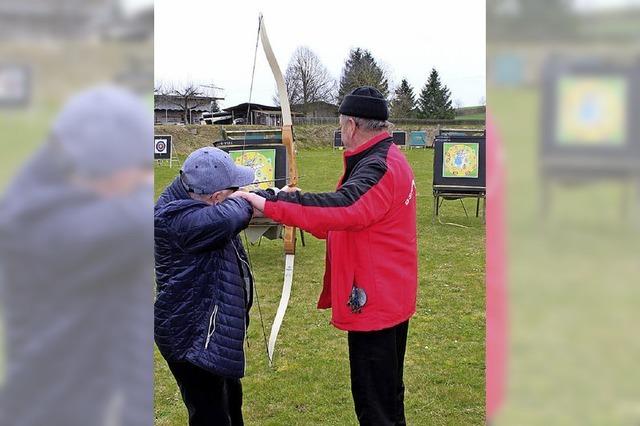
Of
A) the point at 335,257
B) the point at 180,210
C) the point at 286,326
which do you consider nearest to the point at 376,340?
the point at 335,257

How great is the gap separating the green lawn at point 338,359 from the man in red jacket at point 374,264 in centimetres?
94

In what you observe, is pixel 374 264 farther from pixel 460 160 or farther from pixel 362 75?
pixel 460 160

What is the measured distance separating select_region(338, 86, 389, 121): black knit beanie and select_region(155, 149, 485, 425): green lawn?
1507 millimetres

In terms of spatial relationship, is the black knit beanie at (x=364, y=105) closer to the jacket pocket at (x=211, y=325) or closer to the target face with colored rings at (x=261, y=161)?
the jacket pocket at (x=211, y=325)

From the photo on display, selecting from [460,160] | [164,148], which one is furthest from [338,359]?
[164,148]

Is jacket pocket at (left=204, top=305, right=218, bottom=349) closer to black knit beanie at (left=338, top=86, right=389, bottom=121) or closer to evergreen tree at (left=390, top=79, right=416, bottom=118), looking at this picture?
black knit beanie at (left=338, top=86, right=389, bottom=121)

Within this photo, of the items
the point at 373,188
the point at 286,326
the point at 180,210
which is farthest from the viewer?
the point at 286,326

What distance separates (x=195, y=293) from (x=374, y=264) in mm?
548

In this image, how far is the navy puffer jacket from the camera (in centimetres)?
175

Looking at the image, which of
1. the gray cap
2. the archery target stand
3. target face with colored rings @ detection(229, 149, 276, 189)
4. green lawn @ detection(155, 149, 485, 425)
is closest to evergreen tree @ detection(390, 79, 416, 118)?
the archery target stand
